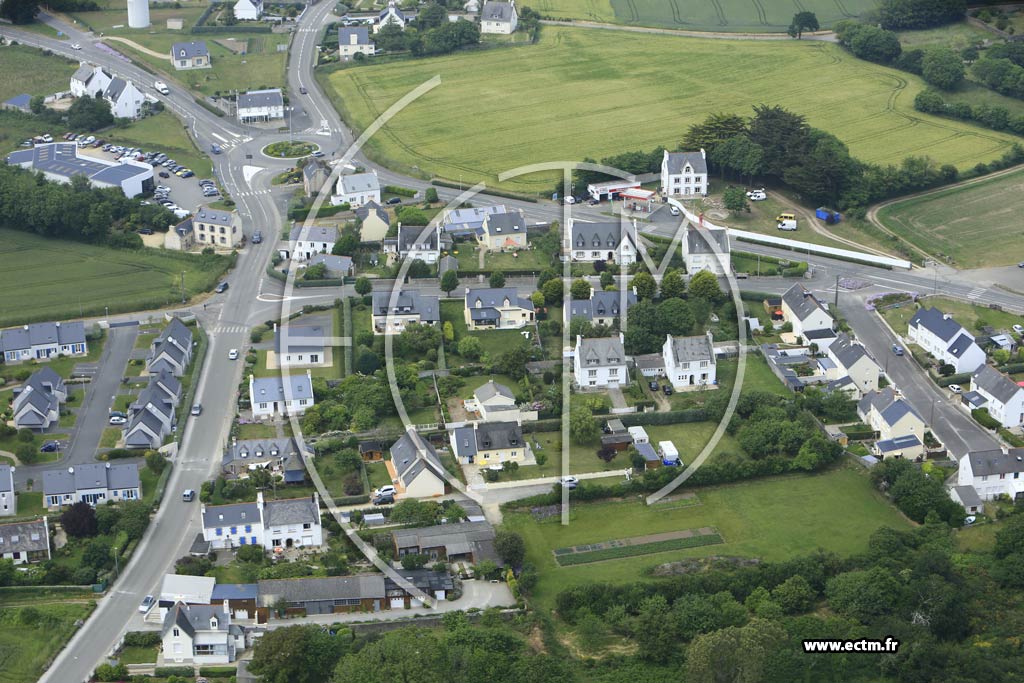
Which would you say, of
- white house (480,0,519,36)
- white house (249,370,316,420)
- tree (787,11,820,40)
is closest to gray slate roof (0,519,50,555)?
white house (249,370,316,420)

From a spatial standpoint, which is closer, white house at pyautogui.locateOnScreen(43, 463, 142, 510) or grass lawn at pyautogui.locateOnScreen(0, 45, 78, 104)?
white house at pyautogui.locateOnScreen(43, 463, 142, 510)

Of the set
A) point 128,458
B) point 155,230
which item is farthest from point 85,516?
point 155,230

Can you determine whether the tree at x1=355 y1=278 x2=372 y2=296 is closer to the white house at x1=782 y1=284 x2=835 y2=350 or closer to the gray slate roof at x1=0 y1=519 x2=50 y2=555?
the white house at x1=782 y1=284 x2=835 y2=350

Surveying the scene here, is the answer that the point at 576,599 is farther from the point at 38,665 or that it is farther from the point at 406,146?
the point at 406,146

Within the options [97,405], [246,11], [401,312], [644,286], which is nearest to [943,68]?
[644,286]

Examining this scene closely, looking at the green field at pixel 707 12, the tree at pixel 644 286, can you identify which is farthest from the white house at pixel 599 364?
the green field at pixel 707 12

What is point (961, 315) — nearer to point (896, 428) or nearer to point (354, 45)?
point (896, 428)
